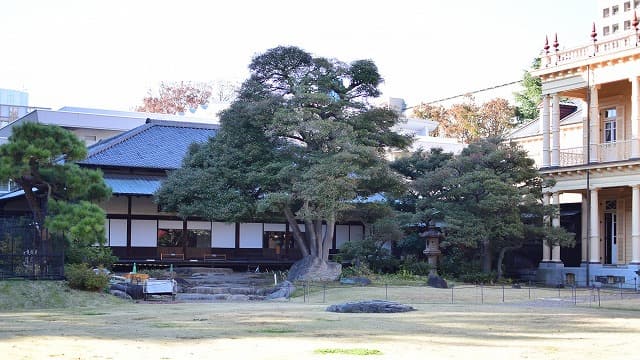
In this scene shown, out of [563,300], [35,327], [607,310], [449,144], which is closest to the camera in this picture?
[35,327]

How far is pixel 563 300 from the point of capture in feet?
97.0

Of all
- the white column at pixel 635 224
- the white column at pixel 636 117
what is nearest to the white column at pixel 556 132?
the white column at pixel 636 117

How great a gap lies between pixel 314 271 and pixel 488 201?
828 cm

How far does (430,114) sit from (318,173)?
155 ft

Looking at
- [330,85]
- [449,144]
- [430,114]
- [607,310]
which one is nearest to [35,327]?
[607,310]

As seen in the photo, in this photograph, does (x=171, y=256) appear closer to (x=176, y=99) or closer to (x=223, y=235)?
(x=223, y=235)

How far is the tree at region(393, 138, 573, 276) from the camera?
38344 mm

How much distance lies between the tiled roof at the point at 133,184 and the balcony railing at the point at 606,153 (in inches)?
813

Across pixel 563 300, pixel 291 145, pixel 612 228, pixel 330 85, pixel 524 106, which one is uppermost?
pixel 524 106

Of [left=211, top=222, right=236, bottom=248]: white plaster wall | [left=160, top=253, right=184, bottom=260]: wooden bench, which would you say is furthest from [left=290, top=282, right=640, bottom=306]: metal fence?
[left=211, top=222, right=236, bottom=248]: white plaster wall

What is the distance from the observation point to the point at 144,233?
145 ft

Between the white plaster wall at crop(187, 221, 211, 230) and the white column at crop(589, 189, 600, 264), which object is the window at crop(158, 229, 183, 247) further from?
the white column at crop(589, 189, 600, 264)

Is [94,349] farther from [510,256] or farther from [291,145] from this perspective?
[510,256]

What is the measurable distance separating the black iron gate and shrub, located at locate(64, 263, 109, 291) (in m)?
0.69
